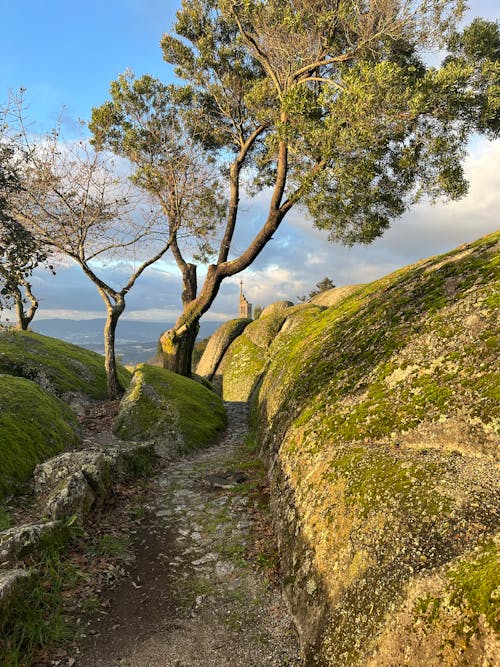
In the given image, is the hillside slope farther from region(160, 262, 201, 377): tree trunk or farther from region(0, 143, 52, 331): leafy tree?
region(160, 262, 201, 377): tree trunk

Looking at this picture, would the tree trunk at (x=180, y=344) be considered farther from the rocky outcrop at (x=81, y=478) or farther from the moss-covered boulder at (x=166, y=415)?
the rocky outcrop at (x=81, y=478)

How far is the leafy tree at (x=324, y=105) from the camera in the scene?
17.0m

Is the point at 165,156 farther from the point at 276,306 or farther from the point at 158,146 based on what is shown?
the point at 276,306

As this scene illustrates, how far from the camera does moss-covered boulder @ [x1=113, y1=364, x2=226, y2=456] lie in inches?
626

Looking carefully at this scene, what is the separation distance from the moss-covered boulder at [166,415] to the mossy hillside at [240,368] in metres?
10.1

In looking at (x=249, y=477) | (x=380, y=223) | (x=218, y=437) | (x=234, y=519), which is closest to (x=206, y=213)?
(x=380, y=223)

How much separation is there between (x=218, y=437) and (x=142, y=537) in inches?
365

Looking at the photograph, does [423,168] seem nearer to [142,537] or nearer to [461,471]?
[461,471]

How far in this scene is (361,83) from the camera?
1536cm

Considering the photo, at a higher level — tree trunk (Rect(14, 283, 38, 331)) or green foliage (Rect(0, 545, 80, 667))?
tree trunk (Rect(14, 283, 38, 331))

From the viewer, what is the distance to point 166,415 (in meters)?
16.9

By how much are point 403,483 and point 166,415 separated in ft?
40.9

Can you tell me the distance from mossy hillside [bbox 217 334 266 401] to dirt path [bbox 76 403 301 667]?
19.5m

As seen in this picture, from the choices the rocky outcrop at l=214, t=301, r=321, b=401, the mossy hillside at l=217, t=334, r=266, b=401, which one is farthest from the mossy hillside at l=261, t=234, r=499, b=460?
the rocky outcrop at l=214, t=301, r=321, b=401
